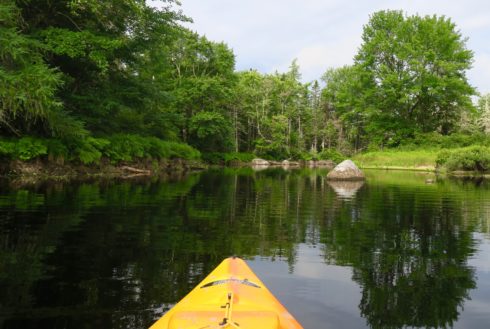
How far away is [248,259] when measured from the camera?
643cm

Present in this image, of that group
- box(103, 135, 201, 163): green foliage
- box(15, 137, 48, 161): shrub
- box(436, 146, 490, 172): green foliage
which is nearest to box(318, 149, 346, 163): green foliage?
box(436, 146, 490, 172): green foliage

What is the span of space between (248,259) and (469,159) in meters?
32.0

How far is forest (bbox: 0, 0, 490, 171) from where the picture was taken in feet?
63.5

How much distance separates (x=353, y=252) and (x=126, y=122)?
28.5 m

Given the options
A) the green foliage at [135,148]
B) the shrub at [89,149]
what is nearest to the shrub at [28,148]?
the shrub at [89,149]

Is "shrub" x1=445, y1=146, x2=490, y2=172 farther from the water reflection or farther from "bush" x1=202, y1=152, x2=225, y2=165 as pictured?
"bush" x1=202, y1=152, x2=225, y2=165

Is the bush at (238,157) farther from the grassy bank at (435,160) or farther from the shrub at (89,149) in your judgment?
the shrub at (89,149)

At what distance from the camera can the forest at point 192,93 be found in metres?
19.3

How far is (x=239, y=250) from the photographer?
22.8 ft

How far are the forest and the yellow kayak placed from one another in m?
14.2

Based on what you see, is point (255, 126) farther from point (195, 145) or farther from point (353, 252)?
point (353, 252)

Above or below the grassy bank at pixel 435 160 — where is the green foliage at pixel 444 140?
above

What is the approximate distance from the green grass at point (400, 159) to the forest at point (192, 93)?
2.78m

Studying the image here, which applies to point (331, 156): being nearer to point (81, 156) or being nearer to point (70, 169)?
point (70, 169)
